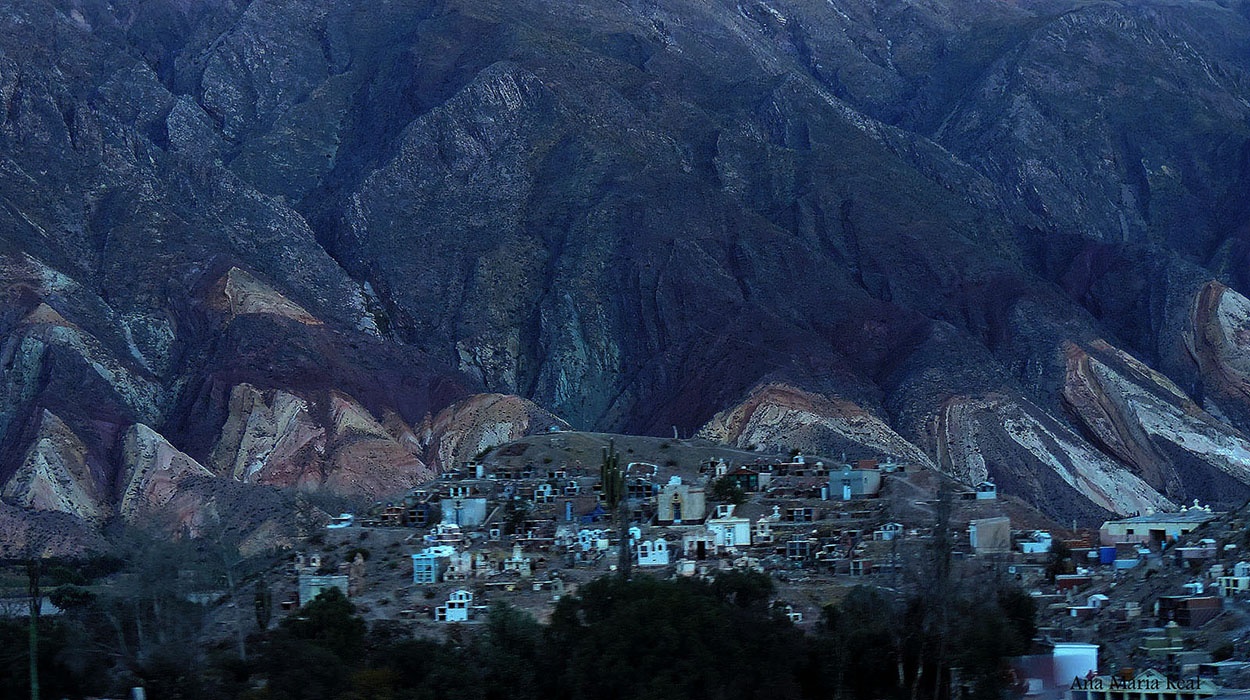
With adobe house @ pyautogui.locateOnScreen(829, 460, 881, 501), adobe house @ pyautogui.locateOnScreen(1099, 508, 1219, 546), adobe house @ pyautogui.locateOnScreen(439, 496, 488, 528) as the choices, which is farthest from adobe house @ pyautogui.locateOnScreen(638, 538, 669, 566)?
adobe house @ pyautogui.locateOnScreen(1099, 508, 1219, 546)

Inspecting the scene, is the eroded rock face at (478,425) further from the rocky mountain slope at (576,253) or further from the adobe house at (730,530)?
the adobe house at (730,530)

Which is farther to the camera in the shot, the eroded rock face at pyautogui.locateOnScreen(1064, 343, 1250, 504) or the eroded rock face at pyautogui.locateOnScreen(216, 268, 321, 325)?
the eroded rock face at pyautogui.locateOnScreen(216, 268, 321, 325)

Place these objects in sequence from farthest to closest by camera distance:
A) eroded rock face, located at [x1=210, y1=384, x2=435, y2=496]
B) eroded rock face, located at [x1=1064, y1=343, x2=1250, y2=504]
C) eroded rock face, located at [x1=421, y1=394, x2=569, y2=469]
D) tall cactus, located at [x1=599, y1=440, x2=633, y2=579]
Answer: eroded rock face, located at [x1=1064, y1=343, x2=1250, y2=504]
eroded rock face, located at [x1=421, y1=394, x2=569, y2=469]
eroded rock face, located at [x1=210, y1=384, x2=435, y2=496]
tall cactus, located at [x1=599, y1=440, x2=633, y2=579]

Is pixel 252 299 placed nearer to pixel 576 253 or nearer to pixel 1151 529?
pixel 576 253

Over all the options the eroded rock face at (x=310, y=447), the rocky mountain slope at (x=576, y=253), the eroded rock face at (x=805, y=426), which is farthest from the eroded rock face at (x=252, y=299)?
the eroded rock face at (x=805, y=426)

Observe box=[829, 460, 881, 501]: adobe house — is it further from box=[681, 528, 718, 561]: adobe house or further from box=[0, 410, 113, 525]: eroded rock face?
box=[0, 410, 113, 525]: eroded rock face

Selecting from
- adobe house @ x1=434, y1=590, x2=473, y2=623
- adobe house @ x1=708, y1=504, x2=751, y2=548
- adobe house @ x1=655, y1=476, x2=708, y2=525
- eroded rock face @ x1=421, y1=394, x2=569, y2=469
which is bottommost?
adobe house @ x1=434, y1=590, x2=473, y2=623
